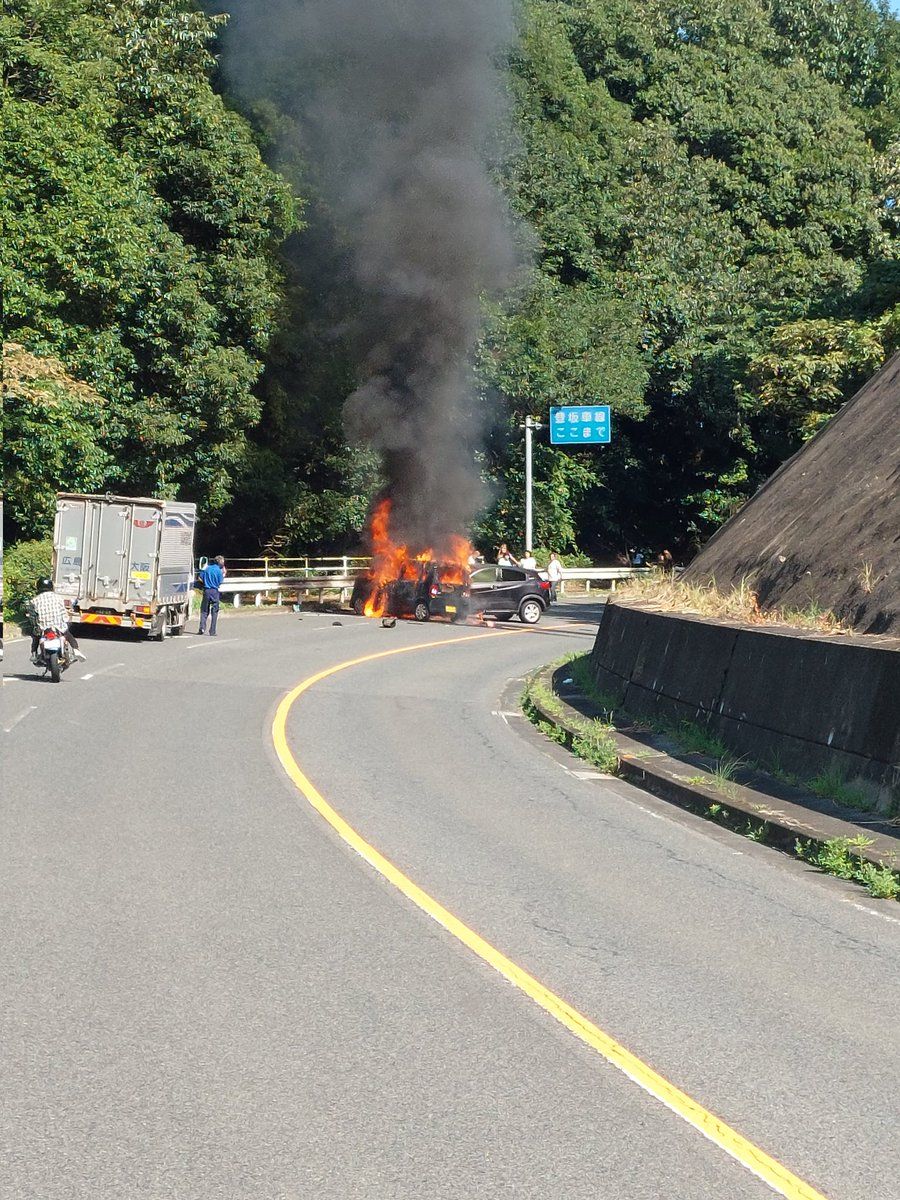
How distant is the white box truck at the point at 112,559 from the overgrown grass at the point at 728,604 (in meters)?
12.6

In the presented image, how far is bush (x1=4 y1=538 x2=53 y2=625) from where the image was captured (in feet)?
98.6

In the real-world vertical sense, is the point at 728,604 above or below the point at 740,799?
above

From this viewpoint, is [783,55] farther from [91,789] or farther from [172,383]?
[91,789]

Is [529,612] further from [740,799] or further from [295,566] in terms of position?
[740,799]

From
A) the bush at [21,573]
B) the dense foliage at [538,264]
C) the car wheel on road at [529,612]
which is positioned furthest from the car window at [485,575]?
the bush at [21,573]

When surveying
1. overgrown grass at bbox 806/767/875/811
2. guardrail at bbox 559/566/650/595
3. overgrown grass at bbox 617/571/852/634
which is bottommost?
guardrail at bbox 559/566/650/595

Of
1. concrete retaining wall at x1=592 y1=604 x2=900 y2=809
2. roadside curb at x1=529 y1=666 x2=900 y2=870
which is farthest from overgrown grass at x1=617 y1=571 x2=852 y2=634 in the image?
roadside curb at x1=529 y1=666 x2=900 y2=870

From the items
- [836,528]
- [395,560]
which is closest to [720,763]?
[836,528]

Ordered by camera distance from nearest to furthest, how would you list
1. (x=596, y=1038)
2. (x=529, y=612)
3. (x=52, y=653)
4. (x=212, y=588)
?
1. (x=596, y=1038)
2. (x=52, y=653)
3. (x=212, y=588)
4. (x=529, y=612)

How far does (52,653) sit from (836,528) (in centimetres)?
1084

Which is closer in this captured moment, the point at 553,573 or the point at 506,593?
the point at 506,593

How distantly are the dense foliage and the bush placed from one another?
3.84ft

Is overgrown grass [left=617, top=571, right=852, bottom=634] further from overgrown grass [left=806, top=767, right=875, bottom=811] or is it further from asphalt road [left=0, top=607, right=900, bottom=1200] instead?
asphalt road [left=0, top=607, right=900, bottom=1200]

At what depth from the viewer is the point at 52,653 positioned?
64.6 feet
